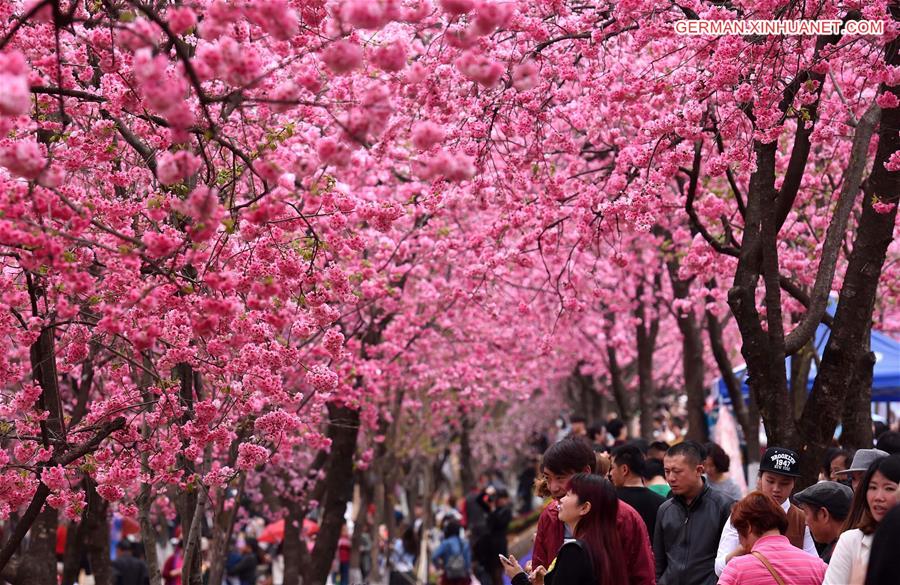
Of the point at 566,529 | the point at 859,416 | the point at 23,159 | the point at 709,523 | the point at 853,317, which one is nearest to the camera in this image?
the point at 23,159

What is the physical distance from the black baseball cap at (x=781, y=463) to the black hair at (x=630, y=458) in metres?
1.11

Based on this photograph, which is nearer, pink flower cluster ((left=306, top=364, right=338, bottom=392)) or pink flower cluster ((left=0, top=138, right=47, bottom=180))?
pink flower cluster ((left=0, top=138, right=47, bottom=180))

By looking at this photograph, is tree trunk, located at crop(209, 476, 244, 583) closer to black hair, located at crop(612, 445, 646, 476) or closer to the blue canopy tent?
black hair, located at crop(612, 445, 646, 476)

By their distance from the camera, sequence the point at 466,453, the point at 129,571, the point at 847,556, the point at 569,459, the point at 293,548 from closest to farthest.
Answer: the point at 847,556, the point at 569,459, the point at 293,548, the point at 129,571, the point at 466,453

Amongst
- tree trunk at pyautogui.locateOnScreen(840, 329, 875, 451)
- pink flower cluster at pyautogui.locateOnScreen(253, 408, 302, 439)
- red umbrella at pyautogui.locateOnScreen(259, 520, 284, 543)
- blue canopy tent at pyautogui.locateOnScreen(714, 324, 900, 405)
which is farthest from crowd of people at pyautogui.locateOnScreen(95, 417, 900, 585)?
red umbrella at pyautogui.locateOnScreen(259, 520, 284, 543)

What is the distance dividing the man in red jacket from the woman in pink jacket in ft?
1.75

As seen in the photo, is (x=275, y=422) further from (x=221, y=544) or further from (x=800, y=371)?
(x=800, y=371)

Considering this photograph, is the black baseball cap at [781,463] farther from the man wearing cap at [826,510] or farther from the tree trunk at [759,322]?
the tree trunk at [759,322]

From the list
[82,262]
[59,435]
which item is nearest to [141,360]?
[59,435]

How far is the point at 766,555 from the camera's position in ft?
18.1

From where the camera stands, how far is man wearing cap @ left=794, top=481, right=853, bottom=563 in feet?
21.5

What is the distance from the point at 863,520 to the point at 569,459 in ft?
6.00

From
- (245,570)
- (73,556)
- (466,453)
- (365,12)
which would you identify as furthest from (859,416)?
(466,453)

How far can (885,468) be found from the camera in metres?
5.18
